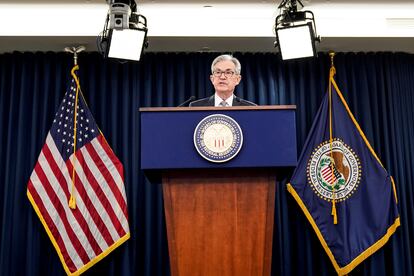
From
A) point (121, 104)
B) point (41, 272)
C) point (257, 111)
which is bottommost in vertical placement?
point (41, 272)

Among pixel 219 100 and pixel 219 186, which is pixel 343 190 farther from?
pixel 219 186

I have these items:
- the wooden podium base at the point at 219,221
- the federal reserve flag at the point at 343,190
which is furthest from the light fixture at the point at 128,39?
the federal reserve flag at the point at 343,190

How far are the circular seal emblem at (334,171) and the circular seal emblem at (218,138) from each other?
2.36 metres

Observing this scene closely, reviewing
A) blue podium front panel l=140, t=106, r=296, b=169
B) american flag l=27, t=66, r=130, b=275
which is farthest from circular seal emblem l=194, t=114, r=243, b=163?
american flag l=27, t=66, r=130, b=275

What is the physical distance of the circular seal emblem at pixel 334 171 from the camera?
15.3ft

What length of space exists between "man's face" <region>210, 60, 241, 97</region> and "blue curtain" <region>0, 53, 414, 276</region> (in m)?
1.24

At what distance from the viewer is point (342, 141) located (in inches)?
190

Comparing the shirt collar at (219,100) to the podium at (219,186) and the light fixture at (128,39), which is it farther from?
the podium at (219,186)

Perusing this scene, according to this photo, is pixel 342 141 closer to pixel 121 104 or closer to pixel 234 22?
pixel 234 22

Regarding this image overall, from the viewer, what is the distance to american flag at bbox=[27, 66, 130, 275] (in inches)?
175

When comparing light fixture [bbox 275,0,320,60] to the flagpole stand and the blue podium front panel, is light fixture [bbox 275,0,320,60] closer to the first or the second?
the blue podium front panel

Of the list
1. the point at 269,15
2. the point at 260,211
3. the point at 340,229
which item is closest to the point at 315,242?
the point at 340,229

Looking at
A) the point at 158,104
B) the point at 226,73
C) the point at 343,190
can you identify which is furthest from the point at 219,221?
the point at 158,104

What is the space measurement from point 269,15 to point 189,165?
270 cm
